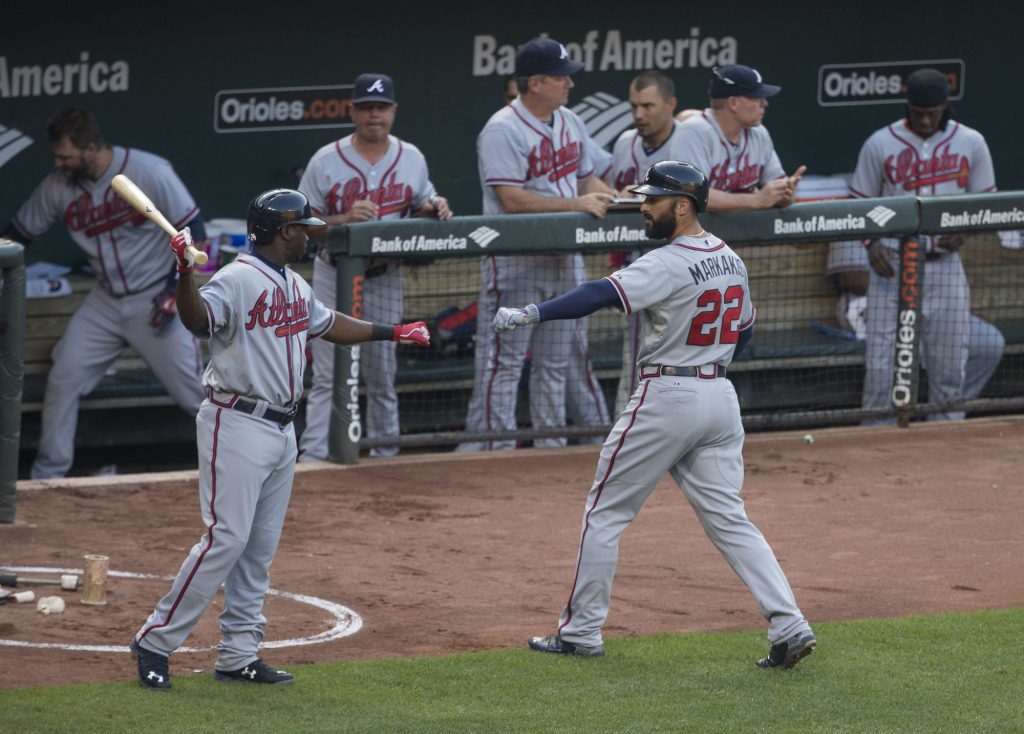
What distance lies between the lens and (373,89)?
25.0 ft

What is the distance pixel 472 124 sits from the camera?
963cm

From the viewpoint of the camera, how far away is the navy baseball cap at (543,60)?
25.5 ft

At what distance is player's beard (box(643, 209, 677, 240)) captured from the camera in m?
5.09

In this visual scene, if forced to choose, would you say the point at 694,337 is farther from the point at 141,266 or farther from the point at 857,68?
the point at 857,68

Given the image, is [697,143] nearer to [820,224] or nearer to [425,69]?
[820,224]

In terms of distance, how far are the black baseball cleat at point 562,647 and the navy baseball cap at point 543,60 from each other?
10.8ft

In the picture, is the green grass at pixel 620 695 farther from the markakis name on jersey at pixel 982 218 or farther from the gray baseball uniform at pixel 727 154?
the markakis name on jersey at pixel 982 218

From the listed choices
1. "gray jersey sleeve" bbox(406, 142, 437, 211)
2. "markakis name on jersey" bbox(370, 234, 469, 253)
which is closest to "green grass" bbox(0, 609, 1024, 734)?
"markakis name on jersey" bbox(370, 234, 469, 253)

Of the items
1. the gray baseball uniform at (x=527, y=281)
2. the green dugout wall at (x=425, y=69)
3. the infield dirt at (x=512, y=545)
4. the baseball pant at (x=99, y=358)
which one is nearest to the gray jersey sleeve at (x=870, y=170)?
the infield dirt at (x=512, y=545)

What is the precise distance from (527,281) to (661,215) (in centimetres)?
296

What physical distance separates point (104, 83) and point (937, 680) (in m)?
5.50

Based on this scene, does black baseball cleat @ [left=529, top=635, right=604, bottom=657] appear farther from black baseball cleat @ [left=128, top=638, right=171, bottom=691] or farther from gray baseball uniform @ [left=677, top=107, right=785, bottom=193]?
gray baseball uniform @ [left=677, top=107, right=785, bottom=193]

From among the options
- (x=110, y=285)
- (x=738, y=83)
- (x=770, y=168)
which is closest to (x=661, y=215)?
(x=738, y=83)

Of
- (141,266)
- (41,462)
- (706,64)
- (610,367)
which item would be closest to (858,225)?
(610,367)
